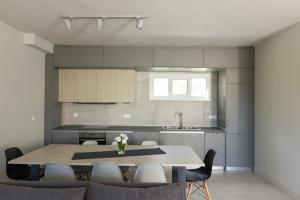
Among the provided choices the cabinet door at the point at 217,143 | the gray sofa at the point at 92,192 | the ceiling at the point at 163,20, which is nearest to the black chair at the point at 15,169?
the gray sofa at the point at 92,192

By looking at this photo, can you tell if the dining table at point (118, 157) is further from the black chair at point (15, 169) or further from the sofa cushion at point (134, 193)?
the sofa cushion at point (134, 193)

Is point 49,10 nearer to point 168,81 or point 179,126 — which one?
point 168,81

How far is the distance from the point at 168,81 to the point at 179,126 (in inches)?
42.2

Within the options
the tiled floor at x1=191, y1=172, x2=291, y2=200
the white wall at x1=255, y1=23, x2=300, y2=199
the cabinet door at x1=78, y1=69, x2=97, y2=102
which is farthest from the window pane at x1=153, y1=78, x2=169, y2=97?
the tiled floor at x1=191, y1=172, x2=291, y2=200

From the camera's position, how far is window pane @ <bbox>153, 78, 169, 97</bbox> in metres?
6.29

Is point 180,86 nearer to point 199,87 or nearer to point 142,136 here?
point 199,87

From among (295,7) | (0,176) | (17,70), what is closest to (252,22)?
(295,7)

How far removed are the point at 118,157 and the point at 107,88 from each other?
8.92 ft

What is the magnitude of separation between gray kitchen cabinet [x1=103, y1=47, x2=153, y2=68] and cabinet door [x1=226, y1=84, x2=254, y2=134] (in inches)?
71.9

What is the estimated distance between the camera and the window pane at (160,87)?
629cm

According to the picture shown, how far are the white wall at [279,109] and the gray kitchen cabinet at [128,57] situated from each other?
88.1 inches

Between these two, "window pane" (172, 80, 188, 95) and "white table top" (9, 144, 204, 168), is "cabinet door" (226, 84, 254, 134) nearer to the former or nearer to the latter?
"window pane" (172, 80, 188, 95)

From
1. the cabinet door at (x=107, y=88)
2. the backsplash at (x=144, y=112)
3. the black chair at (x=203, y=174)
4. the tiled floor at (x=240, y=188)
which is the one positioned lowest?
the tiled floor at (x=240, y=188)

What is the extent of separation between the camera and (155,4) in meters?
3.24
